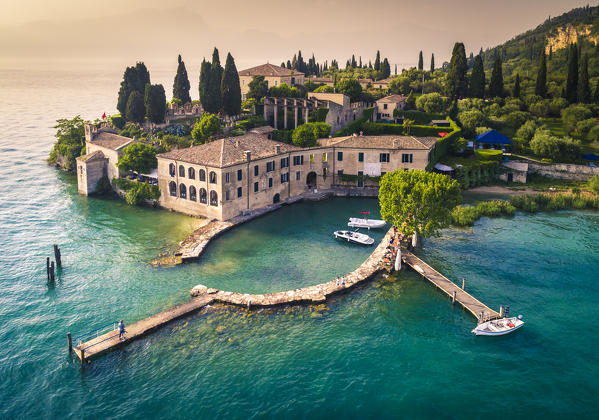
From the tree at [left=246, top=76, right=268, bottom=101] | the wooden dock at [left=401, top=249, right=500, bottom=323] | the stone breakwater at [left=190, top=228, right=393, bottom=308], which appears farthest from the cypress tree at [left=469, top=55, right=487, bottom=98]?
the stone breakwater at [left=190, top=228, right=393, bottom=308]

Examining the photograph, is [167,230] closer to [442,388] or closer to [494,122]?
[442,388]

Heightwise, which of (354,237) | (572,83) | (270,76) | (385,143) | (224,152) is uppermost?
(270,76)

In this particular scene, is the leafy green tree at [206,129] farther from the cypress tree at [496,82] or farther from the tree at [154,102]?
the cypress tree at [496,82]

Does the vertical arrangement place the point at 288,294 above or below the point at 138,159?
below

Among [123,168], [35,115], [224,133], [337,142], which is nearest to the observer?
[123,168]

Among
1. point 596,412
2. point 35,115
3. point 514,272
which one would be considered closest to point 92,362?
point 596,412

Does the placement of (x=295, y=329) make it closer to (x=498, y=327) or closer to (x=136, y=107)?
(x=498, y=327)

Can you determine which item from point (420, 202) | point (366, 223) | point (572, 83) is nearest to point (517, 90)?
point (572, 83)
